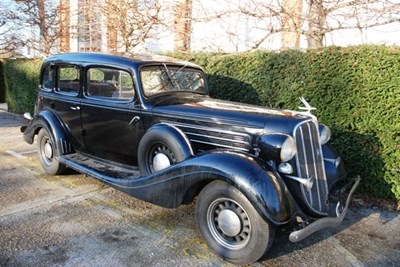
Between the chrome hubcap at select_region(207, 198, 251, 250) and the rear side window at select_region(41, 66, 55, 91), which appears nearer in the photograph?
the chrome hubcap at select_region(207, 198, 251, 250)

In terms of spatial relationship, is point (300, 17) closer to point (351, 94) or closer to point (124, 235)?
point (351, 94)

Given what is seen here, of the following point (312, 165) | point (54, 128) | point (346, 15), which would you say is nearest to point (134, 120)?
point (54, 128)

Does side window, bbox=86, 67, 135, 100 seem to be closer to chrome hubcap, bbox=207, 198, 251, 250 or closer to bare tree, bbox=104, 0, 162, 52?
chrome hubcap, bbox=207, 198, 251, 250

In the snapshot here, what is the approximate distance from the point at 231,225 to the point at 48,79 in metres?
3.88

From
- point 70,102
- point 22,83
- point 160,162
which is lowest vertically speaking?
point 160,162

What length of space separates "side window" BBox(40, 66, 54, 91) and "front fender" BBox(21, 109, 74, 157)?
398mm

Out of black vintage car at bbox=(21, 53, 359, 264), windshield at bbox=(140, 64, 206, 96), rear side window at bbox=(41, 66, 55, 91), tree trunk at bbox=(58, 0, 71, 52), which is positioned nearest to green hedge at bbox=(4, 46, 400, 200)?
black vintage car at bbox=(21, 53, 359, 264)

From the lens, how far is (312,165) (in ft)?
10.5

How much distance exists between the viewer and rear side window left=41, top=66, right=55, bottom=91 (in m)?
5.26

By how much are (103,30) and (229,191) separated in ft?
34.5

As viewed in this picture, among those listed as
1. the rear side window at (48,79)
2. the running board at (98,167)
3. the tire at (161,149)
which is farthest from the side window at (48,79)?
the tire at (161,149)

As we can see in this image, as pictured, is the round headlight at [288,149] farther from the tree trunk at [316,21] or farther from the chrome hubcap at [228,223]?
the tree trunk at [316,21]

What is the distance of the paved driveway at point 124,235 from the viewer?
9.82 ft

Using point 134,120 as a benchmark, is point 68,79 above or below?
above
